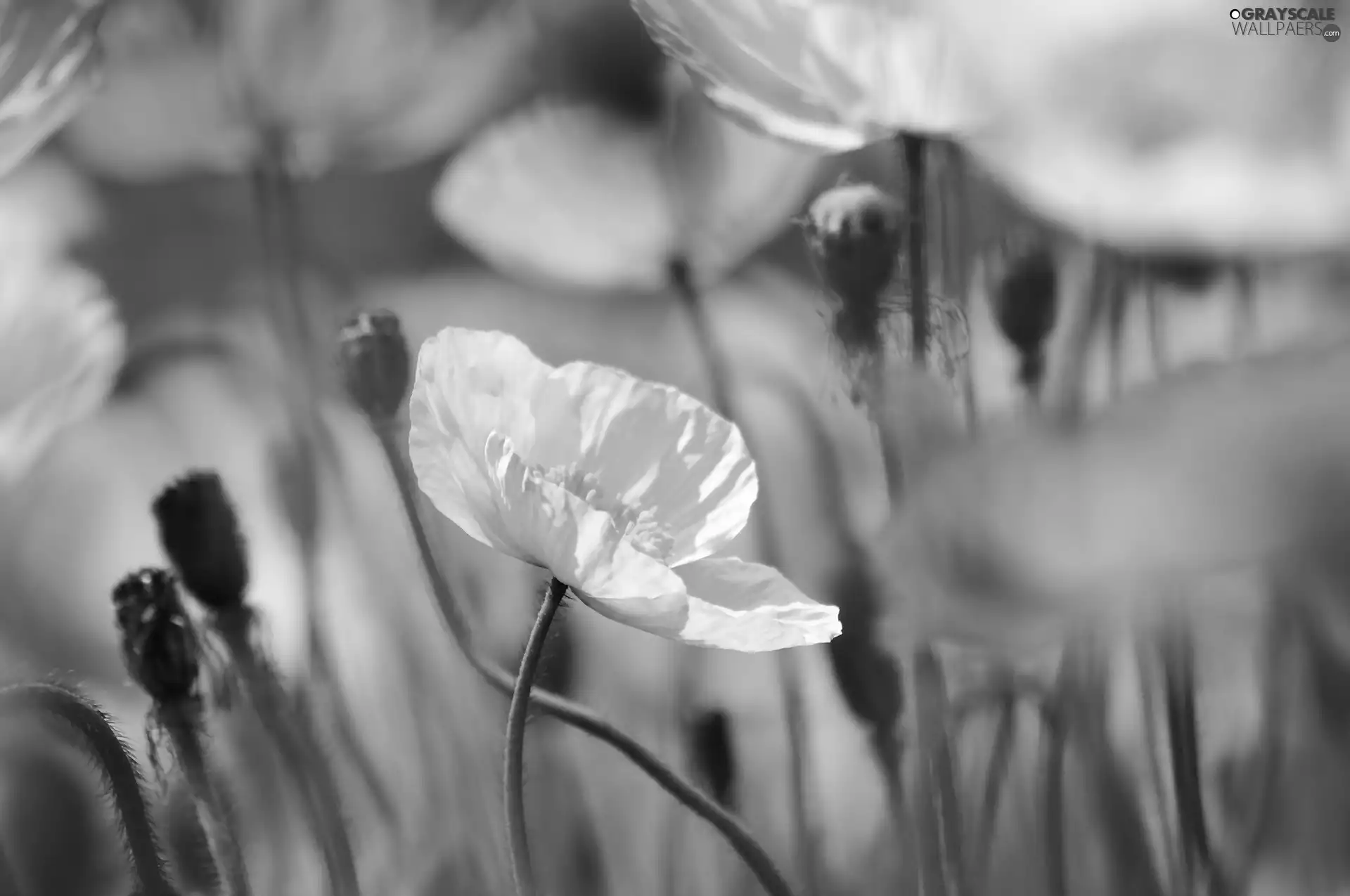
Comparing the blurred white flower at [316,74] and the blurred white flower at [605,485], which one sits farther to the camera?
the blurred white flower at [316,74]

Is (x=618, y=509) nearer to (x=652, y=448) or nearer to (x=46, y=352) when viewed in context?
(x=652, y=448)

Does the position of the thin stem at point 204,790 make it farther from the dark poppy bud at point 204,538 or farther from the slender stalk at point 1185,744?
the slender stalk at point 1185,744

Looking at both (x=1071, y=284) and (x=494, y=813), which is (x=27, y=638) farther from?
(x=1071, y=284)

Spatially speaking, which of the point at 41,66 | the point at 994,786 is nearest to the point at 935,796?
the point at 994,786

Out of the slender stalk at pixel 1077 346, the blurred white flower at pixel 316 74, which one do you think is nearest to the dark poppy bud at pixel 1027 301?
the slender stalk at pixel 1077 346

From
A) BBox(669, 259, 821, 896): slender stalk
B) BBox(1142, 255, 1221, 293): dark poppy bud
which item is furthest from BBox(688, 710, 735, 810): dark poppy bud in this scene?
BBox(1142, 255, 1221, 293): dark poppy bud

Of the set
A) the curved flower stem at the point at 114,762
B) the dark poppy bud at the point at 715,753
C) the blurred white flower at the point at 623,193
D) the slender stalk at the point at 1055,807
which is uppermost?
the blurred white flower at the point at 623,193
